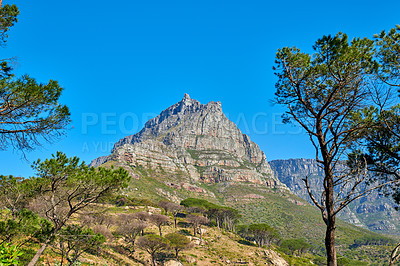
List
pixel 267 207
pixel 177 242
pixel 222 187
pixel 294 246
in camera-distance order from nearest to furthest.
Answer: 1. pixel 177 242
2. pixel 294 246
3. pixel 267 207
4. pixel 222 187

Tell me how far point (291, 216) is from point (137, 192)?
269 feet

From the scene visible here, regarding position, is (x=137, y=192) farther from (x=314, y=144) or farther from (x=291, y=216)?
(x=314, y=144)

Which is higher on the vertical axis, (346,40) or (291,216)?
(346,40)

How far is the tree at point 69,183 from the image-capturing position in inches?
395

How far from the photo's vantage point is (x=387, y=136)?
33.1 feet

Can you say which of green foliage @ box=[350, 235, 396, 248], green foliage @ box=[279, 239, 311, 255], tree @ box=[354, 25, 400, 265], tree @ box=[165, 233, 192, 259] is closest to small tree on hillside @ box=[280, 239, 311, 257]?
green foliage @ box=[279, 239, 311, 255]

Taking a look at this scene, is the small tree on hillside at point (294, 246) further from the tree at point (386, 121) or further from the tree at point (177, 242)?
the tree at point (386, 121)

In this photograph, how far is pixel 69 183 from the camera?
1048cm

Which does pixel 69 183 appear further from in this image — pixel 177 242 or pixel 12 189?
pixel 177 242

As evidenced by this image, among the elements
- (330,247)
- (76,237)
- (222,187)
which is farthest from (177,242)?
(222,187)

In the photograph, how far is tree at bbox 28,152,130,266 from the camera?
32.9 feet

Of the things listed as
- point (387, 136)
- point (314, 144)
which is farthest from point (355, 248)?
point (314, 144)

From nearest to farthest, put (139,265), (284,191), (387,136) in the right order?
1. (387,136)
2. (139,265)
3. (284,191)

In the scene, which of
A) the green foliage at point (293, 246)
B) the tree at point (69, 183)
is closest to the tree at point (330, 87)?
the tree at point (69, 183)
